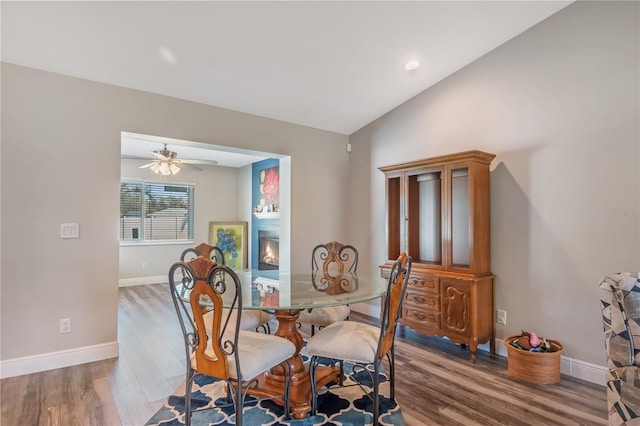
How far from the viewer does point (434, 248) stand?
3641 millimetres

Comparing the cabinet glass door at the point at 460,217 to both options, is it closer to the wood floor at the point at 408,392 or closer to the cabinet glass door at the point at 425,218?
the cabinet glass door at the point at 425,218

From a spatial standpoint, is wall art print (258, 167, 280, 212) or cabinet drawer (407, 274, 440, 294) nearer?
→ cabinet drawer (407, 274, 440, 294)

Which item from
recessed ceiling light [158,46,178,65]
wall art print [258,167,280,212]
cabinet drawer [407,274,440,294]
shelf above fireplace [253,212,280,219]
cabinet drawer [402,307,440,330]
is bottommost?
cabinet drawer [402,307,440,330]

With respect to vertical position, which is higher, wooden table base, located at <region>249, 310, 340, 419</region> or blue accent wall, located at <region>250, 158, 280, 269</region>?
blue accent wall, located at <region>250, 158, 280, 269</region>

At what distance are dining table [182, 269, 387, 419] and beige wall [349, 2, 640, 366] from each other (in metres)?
1.40

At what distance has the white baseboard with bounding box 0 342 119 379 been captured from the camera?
103 inches

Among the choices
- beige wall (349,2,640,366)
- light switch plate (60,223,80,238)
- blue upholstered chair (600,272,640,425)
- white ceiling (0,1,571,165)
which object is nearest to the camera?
blue upholstered chair (600,272,640,425)

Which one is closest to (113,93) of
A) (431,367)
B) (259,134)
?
(259,134)

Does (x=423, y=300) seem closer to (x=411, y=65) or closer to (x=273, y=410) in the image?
(x=273, y=410)

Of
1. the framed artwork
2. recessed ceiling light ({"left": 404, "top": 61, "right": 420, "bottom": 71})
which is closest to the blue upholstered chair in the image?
recessed ceiling light ({"left": 404, "top": 61, "right": 420, "bottom": 71})

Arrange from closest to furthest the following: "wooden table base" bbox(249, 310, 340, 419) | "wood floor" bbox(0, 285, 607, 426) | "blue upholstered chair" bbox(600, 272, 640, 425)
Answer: "blue upholstered chair" bbox(600, 272, 640, 425), "wood floor" bbox(0, 285, 607, 426), "wooden table base" bbox(249, 310, 340, 419)

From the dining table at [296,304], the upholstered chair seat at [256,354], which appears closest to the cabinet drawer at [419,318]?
the dining table at [296,304]

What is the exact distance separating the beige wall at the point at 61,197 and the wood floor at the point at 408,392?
402 mm

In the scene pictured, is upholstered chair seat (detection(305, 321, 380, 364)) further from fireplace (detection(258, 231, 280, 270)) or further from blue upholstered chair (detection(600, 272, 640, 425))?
fireplace (detection(258, 231, 280, 270))
